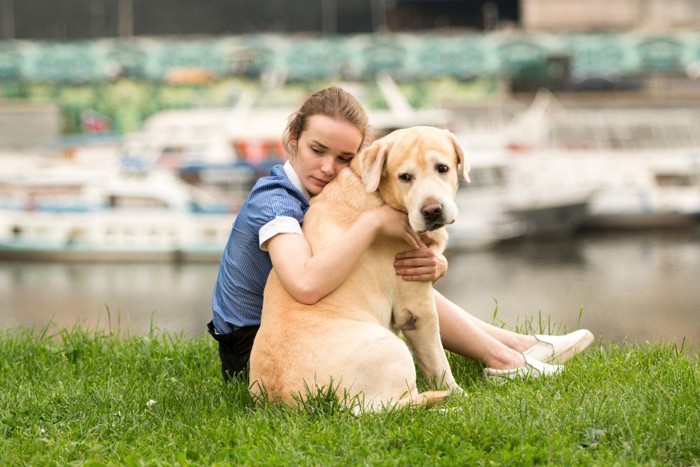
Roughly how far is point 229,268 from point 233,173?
17647mm

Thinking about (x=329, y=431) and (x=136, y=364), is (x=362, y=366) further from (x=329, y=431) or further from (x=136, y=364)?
(x=136, y=364)

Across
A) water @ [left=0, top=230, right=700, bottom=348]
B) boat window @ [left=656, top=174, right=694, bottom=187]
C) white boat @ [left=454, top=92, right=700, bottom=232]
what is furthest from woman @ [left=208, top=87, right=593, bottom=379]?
boat window @ [left=656, top=174, right=694, bottom=187]

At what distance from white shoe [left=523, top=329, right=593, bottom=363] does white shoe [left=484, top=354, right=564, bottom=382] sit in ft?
0.49

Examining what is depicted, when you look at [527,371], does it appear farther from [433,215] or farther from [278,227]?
[278,227]

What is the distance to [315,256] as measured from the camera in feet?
10.1

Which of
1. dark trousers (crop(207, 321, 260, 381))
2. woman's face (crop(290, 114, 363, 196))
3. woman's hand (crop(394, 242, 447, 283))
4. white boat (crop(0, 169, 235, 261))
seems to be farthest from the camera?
white boat (crop(0, 169, 235, 261))

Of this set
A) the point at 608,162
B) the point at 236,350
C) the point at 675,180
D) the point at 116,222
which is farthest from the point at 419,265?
the point at 675,180

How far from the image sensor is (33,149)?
31.3 m

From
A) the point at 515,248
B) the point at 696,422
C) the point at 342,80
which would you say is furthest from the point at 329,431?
the point at 342,80

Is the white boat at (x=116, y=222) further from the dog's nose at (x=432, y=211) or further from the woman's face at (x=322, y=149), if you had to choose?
the dog's nose at (x=432, y=211)

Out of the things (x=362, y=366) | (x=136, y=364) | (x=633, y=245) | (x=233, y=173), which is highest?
(x=362, y=366)

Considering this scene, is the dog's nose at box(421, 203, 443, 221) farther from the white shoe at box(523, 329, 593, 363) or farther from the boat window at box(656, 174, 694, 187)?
the boat window at box(656, 174, 694, 187)

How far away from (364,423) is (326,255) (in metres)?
0.55

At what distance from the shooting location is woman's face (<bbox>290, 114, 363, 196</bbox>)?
338 cm
